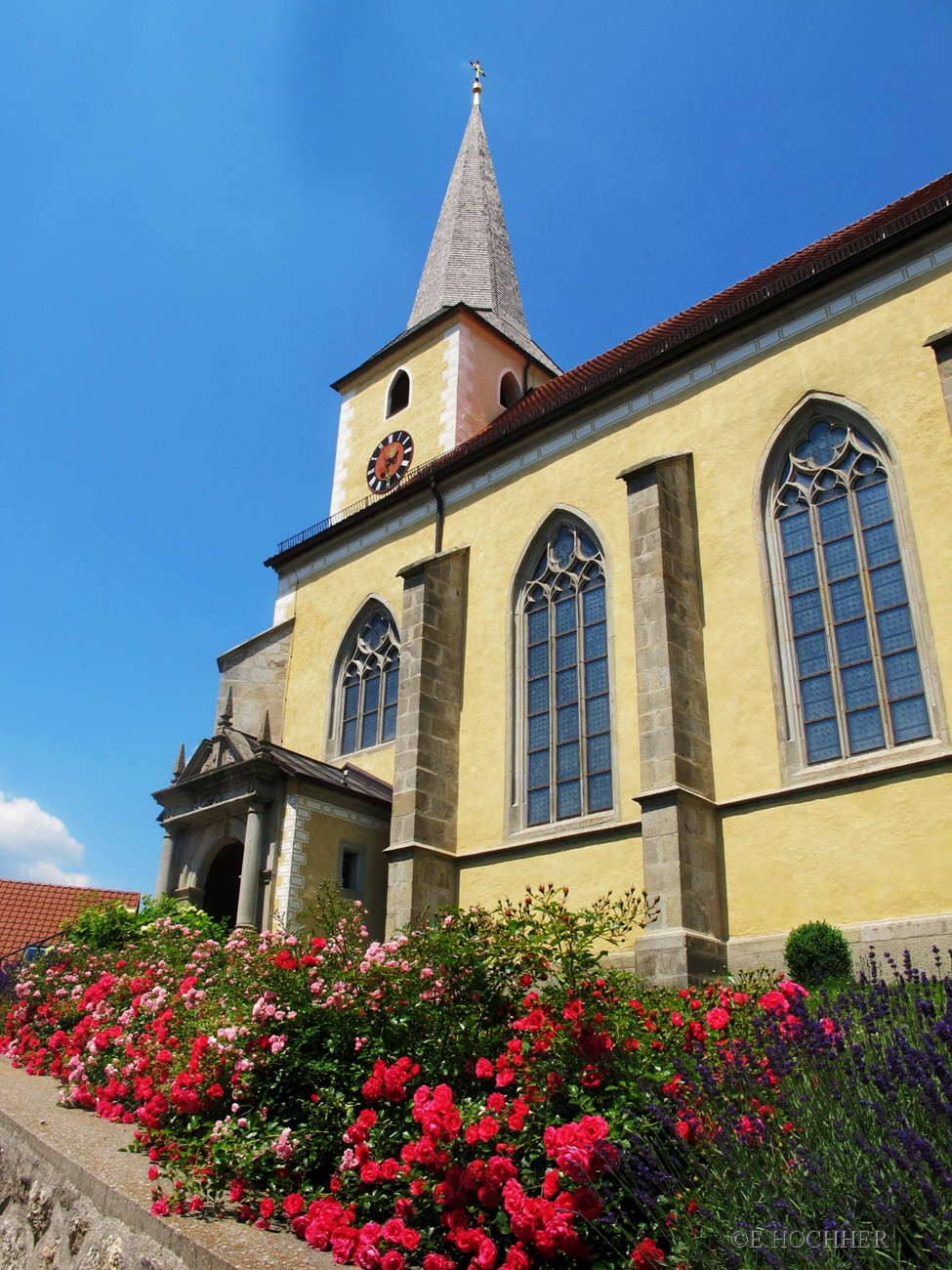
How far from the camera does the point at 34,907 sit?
2995cm

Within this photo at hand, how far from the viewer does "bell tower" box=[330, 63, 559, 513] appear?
23203 mm

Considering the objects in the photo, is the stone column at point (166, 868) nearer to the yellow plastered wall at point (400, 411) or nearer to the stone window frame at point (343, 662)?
the stone window frame at point (343, 662)

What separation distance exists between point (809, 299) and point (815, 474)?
2.67 meters

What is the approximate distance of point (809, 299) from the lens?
14.0 m

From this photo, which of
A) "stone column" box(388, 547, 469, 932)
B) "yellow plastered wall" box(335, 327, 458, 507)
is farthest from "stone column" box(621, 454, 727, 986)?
"yellow plastered wall" box(335, 327, 458, 507)

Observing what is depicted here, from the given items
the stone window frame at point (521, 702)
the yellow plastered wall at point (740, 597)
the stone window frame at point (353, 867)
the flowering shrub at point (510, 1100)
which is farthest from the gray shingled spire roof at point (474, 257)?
the flowering shrub at point (510, 1100)

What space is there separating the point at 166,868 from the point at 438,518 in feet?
26.3

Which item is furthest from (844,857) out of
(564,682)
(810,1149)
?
(810,1149)

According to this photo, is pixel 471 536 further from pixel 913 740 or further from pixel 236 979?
pixel 236 979

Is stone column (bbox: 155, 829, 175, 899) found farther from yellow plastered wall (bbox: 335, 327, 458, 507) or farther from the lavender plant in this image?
the lavender plant

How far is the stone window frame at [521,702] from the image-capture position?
14.1 meters

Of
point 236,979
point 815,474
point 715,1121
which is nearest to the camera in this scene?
point 715,1121

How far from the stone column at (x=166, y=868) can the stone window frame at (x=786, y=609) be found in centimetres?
1096

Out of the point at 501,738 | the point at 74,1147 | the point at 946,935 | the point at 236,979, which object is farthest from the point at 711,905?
the point at 74,1147
